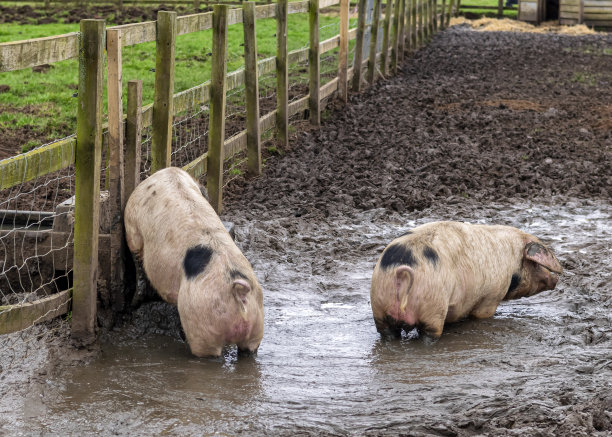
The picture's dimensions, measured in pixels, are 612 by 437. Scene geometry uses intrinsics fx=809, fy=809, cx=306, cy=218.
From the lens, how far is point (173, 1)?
2452 centimetres

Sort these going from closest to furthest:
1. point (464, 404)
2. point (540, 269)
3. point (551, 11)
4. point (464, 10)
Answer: point (464, 404) → point (540, 269) → point (551, 11) → point (464, 10)

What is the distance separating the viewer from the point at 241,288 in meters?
3.82

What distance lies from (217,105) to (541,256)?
2904mm

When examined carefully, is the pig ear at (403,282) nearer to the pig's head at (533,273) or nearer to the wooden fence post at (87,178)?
the pig's head at (533,273)

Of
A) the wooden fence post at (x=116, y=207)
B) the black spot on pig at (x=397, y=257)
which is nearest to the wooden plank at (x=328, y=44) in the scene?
the wooden fence post at (x=116, y=207)

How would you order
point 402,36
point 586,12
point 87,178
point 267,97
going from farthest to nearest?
point 586,12 < point 402,36 < point 267,97 < point 87,178

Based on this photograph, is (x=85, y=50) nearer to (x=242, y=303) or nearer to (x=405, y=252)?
(x=242, y=303)

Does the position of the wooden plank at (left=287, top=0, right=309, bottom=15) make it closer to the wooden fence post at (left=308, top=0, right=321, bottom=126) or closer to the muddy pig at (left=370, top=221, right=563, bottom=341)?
the wooden fence post at (left=308, top=0, right=321, bottom=126)

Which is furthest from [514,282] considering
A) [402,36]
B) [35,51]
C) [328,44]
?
[402,36]

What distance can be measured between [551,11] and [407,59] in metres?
14.8

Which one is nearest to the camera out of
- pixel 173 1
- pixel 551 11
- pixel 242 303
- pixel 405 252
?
pixel 242 303

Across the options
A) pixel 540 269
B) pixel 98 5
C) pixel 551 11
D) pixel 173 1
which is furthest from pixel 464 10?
pixel 540 269

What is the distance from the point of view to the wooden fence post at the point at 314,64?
998cm

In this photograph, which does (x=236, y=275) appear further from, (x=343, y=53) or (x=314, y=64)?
(x=343, y=53)
